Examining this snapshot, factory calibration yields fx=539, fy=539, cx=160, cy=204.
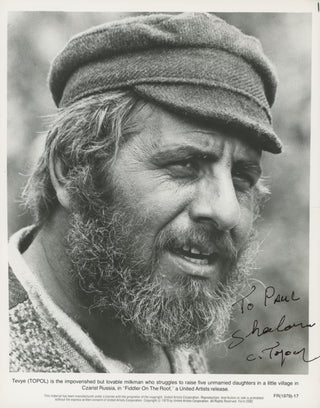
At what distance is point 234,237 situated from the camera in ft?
5.43

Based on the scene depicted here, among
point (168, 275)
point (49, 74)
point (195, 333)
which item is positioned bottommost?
point (195, 333)

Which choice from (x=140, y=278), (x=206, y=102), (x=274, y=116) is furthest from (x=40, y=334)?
(x=274, y=116)

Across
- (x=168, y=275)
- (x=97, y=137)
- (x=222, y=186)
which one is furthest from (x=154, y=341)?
(x=97, y=137)

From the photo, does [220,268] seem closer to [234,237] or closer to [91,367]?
[234,237]

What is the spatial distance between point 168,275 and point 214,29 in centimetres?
73

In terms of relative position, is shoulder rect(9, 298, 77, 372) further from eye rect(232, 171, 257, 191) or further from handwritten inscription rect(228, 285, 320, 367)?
eye rect(232, 171, 257, 191)

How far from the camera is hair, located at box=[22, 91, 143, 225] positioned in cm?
156

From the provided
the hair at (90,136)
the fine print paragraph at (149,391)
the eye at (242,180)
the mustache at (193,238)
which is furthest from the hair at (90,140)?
the fine print paragraph at (149,391)

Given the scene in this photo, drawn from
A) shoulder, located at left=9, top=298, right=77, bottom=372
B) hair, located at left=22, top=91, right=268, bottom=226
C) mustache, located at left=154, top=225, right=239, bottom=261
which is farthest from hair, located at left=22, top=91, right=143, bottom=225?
shoulder, located at left=9, top=298, right=77, bottom=372

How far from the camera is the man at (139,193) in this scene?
1.53 m

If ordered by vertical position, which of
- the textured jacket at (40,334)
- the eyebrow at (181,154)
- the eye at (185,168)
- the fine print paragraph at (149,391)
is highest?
the eyebrow at (181,154)

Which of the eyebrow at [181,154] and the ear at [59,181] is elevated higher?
the eyebrow at [181,154]

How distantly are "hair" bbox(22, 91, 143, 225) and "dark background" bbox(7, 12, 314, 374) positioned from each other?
0.33 ft

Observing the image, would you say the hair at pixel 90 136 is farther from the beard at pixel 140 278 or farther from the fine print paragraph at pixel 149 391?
the fine print paragraph at pixel 149 391
